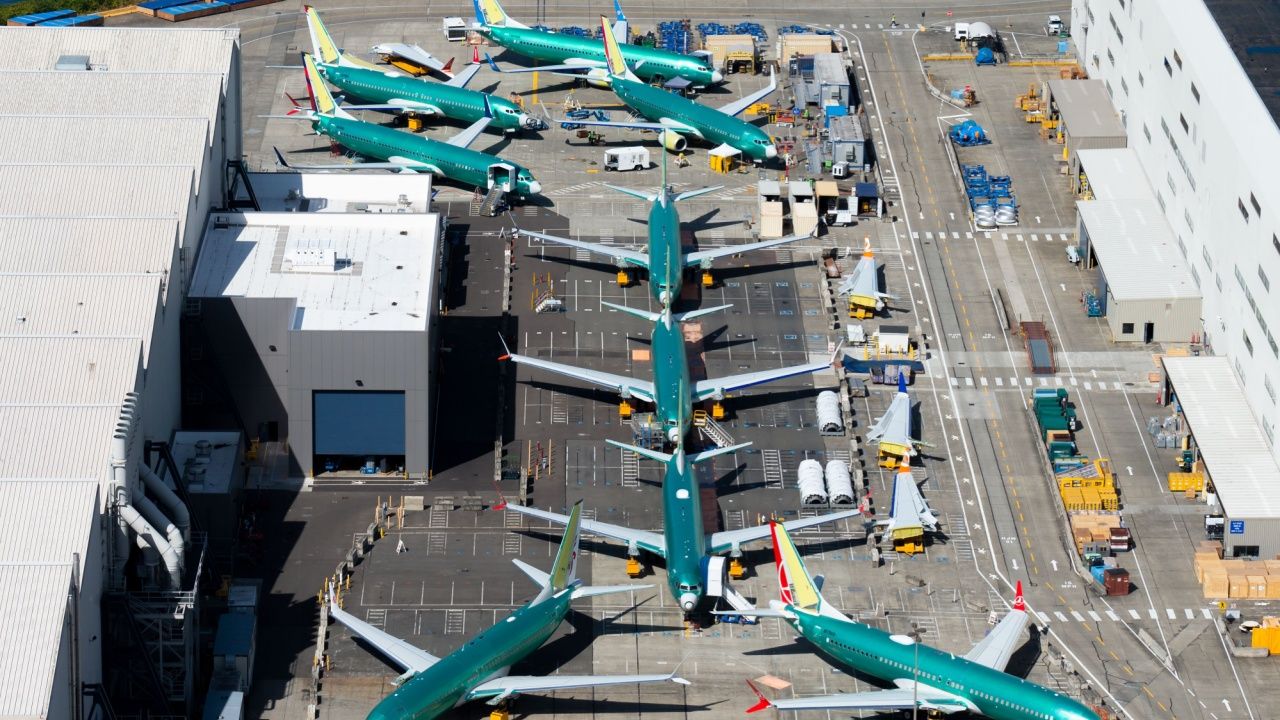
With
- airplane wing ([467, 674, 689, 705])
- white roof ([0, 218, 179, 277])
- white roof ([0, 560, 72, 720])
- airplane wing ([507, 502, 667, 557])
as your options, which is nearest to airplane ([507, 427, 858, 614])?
airplane wing ([507, 502, 667, 557])

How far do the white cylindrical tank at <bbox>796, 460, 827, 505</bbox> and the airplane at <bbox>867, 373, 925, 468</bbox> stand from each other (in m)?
6.29

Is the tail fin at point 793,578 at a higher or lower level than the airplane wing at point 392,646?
higher

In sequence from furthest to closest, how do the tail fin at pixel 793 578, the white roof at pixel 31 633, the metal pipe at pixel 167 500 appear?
the metal pipe at pixel 167 500, the tail fin at pixel 793 578, the white roof at pixel 31 633

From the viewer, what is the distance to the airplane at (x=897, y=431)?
7308 inches

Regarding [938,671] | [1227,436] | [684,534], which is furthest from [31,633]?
[1227,436]

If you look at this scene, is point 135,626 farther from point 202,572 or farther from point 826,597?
point 826,597

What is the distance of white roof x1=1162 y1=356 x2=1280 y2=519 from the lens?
578 ft

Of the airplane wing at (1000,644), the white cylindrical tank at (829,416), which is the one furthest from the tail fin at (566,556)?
the white cylindrical tank at (829,416)

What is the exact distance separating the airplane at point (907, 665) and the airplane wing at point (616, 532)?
11.1 meters

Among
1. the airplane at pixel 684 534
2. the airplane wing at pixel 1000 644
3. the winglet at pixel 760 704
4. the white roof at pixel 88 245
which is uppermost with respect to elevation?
the white roof at pixel 88 245

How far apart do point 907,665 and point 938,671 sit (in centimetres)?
242

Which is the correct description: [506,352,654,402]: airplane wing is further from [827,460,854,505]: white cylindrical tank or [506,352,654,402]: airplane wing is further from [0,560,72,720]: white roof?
[0,560,72,720]: white roof

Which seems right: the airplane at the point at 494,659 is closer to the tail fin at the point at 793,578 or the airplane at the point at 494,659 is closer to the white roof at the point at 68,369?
the tail fin at the point at 793,578

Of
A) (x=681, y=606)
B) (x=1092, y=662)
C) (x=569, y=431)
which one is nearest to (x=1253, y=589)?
(x=1092, y=662)
